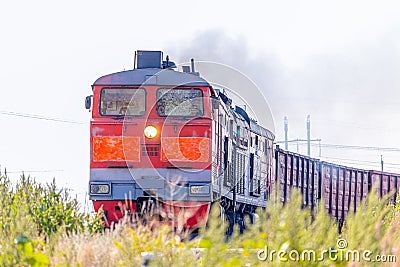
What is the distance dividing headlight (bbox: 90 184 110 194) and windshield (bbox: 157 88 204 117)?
176 cm

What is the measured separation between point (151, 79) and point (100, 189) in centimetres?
235

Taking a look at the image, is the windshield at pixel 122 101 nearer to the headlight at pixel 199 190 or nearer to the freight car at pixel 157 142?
the freight car at pixel 157 142

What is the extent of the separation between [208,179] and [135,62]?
3329 mm

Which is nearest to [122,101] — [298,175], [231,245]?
[231,245]

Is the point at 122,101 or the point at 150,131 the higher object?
the point at 122,101

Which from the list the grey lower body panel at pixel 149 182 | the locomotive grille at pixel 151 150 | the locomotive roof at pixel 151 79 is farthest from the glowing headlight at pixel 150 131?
the locomotive roof at pixel 151 79

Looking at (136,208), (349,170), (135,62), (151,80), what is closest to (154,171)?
(136,208)

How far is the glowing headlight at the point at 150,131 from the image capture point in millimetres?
15836

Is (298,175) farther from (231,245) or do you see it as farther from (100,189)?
(231,245)

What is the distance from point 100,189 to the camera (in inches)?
608

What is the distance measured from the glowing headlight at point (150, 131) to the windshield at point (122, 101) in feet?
1.07

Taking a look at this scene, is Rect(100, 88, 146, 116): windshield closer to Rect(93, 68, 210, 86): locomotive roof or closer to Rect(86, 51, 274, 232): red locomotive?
Rect(86, 51, 274, 232): red locomotive

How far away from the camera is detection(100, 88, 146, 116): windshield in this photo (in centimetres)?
1590

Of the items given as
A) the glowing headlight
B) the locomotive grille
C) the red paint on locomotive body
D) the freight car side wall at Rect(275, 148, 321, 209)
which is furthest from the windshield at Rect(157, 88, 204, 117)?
the freight car side wall at Rect(275, 148, 321, 209)
